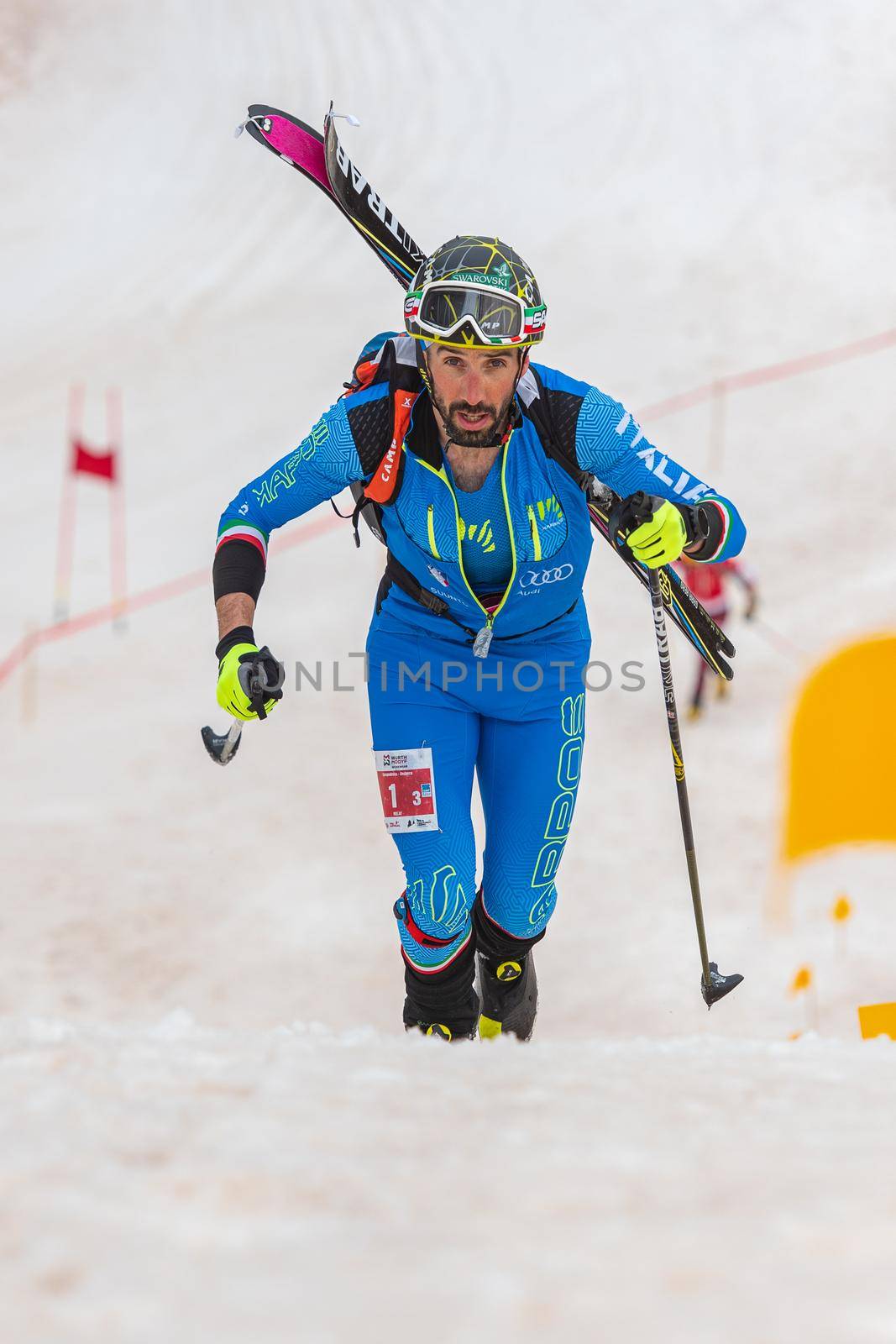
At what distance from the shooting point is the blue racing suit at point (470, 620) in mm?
3951

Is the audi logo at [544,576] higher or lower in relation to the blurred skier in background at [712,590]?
lower

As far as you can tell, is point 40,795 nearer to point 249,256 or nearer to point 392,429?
point 392,429

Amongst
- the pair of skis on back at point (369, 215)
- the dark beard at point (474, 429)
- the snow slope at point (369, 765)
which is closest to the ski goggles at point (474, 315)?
the dark beard at point (474, 429)

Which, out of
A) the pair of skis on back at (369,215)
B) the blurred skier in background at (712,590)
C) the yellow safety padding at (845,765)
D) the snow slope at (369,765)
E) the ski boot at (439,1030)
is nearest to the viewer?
the snow slope at (369,765)

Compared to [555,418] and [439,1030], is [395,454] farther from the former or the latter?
[439,1030]

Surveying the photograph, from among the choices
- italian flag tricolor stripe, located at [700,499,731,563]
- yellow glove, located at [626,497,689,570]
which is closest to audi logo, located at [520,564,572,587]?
yellow glove, located at [626,497,689,570]

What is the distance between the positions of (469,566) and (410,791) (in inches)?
31.9

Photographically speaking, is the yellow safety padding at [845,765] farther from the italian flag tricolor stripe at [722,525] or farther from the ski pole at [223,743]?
the ski pole at [223,743]

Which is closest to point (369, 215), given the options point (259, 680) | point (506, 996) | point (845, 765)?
point (259, 680)

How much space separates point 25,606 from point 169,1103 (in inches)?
362

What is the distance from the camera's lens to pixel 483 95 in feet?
58.5

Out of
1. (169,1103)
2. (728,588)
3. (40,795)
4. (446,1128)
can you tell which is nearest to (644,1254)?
(446,1128)

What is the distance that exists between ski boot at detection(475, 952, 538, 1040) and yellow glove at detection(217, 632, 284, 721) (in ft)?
4.93

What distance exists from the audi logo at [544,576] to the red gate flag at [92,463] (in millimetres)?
6086
